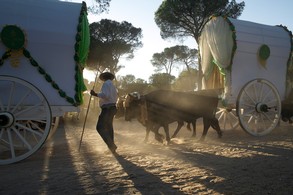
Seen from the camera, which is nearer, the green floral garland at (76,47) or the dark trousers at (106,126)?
the green floral garland at (76,47)

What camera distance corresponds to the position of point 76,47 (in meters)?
6.41

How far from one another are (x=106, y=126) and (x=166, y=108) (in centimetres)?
213

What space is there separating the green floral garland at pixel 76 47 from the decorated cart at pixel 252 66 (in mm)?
3907

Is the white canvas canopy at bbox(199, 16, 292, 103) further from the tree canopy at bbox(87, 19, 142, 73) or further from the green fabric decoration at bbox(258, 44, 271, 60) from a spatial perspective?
the tree canopy at bbox(87, 19, 142, 73)

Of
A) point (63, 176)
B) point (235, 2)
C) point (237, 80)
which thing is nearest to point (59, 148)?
point (63, 176)

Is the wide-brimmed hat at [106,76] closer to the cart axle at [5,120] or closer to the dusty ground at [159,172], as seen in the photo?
the dusty ground at [159,172]

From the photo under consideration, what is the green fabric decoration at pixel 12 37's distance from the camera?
6059 mm

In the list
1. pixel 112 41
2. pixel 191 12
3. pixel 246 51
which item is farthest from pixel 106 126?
pixel 112 41

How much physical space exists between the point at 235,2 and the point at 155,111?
17028mm

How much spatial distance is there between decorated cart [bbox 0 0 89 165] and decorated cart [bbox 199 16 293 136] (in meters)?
4.04

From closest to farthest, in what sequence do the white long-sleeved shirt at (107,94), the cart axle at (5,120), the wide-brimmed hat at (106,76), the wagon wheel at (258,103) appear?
the cart axle at (5,120) → the white long-sleeved shirt at (107,94) → the wide-brimmed hat at (106,76) → the wagon wheel at (258,103)

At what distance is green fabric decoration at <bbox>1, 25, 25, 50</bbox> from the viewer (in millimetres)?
6059

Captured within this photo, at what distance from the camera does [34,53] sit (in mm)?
6324

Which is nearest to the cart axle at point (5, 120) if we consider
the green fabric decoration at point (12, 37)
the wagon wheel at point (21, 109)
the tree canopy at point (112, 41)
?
the wagon wheel at point (21, 109)
